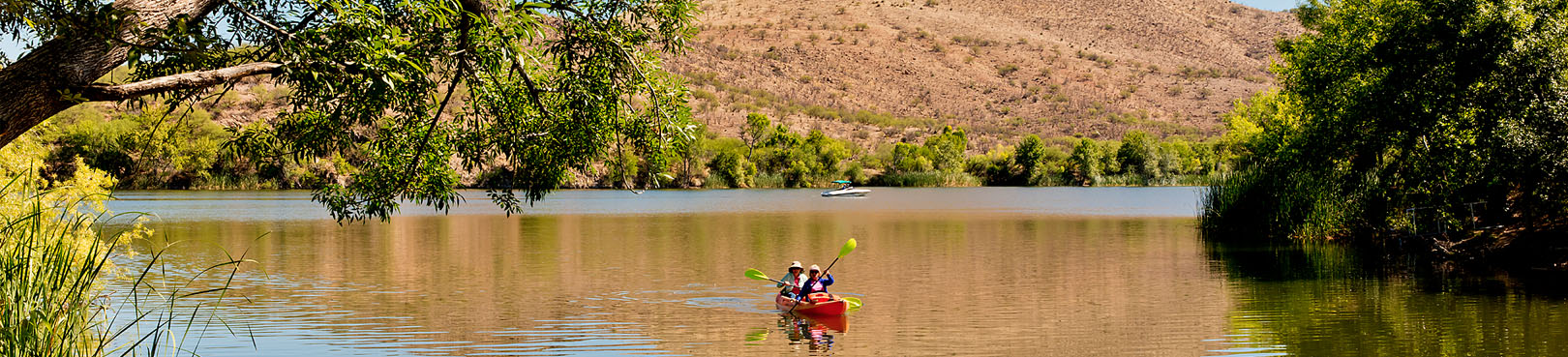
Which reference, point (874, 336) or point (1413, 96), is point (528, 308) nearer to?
point (874, 336)

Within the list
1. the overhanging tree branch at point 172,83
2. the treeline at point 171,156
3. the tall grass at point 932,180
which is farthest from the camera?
the tall grass at point 932,180

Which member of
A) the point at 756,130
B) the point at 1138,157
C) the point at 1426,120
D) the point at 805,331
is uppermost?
the point at 756,130

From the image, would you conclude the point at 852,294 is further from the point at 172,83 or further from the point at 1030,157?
the point at 1030,157

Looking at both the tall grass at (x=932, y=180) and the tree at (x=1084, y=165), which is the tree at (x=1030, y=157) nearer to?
the tree at (x=1084, y=165)

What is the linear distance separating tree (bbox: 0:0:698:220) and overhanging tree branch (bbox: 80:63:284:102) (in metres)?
0.01

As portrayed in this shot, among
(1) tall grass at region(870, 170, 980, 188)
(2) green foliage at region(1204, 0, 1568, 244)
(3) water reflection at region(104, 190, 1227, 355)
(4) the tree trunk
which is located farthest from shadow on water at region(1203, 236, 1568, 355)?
(1) tall grass at region(870, 170, 980, 188)

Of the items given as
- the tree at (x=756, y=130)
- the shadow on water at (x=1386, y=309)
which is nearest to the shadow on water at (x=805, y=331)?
the shadow on water at (x=1386, y=309)

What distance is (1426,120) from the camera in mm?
20281

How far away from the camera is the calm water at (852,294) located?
13.0 meters

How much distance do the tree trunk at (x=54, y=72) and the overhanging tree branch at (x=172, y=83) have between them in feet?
0.33

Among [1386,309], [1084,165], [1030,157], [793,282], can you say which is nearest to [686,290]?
[793,282]

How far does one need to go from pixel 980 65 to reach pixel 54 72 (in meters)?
155

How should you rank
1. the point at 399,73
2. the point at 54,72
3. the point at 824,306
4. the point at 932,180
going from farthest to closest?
the point at 932,180
the point at 824,306
the point at 399,73
the point at 54,72

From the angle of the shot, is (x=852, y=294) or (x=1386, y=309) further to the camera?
(x=852, y=294)
